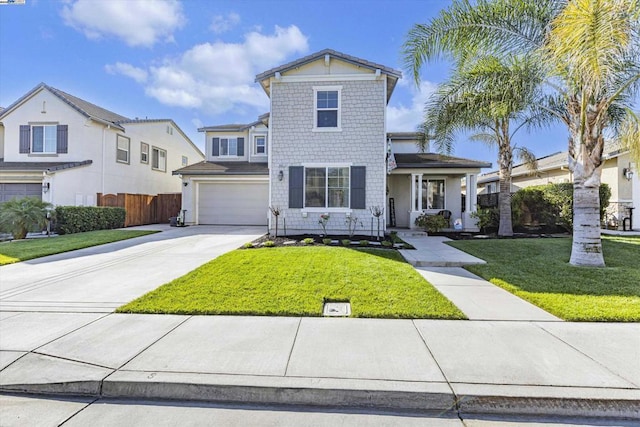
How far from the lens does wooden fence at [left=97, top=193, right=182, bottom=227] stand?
16.9 m

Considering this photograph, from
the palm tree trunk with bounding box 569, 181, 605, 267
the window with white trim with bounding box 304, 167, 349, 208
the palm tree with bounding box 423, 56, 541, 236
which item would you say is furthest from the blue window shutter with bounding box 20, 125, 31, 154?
the palm tree trunk with bounding box 569, 181, 605, 267

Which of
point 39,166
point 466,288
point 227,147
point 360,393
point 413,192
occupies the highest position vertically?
point 227,147

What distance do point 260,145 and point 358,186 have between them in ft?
28.5

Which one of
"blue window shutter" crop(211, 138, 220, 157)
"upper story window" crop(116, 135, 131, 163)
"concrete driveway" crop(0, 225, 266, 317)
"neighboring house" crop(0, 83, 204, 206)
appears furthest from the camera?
"blue window shutter" crop(211, 138, 220, 157)

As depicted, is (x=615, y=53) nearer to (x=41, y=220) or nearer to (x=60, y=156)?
(x=41, y=220)

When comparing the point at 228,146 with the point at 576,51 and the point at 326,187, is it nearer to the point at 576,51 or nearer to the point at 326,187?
the point at 326,187

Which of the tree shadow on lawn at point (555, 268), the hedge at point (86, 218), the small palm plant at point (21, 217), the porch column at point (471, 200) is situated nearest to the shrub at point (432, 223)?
the porch column at point (471, 200)

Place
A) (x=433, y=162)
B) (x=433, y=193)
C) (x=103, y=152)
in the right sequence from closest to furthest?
(x=433, y=162) → (x=433, y=193) → (x=103, y=152)

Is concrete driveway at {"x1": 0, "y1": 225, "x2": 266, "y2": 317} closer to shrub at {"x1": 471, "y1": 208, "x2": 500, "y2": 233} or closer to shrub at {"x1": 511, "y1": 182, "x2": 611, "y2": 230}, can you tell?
shrub at {"x1": 471, "y1": 208, "x2": 500, "y2": 233}

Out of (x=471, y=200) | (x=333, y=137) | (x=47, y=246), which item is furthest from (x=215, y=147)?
(x=471, y=200)

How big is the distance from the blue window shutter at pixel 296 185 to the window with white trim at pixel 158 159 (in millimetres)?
13395

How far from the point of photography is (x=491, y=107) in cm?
942

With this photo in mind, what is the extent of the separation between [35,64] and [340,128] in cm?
1591

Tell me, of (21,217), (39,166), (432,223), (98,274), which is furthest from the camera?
(39,166)
